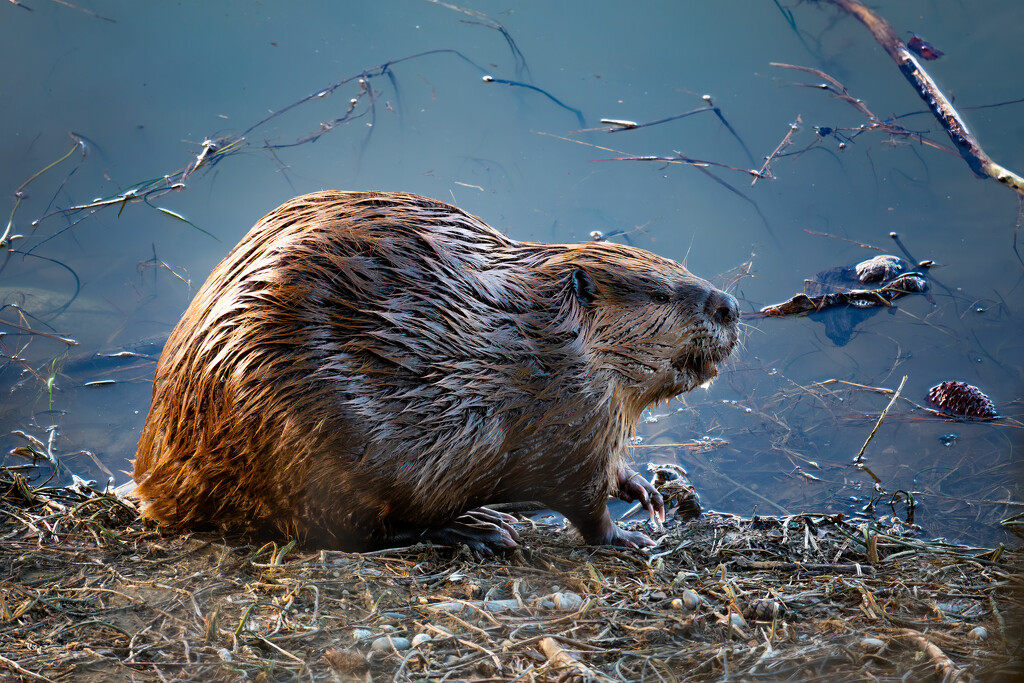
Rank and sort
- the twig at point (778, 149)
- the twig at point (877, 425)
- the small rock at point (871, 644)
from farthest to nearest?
1. the twig at point (778, 149)
2. the twig at point (877, 425)
3. the small rock at point (871, 644)

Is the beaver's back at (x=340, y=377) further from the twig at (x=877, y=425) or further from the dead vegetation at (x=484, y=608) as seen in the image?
the twig at (x=877, y=425)

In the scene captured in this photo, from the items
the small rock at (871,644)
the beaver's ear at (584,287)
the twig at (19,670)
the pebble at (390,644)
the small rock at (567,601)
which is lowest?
the small rock at (567,601)

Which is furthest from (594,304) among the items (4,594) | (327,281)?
(4,594)

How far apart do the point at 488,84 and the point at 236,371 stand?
117 inches

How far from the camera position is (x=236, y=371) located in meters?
2.54

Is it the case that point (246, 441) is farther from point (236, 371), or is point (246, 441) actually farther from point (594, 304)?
point (594, 304)

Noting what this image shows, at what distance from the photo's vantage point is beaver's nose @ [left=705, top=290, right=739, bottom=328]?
3080 mm

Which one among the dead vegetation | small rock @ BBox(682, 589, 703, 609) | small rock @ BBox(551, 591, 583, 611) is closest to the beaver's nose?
the dead vegetation

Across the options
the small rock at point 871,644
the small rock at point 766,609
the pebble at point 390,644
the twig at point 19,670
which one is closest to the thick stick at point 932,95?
the small rock at point 766,609

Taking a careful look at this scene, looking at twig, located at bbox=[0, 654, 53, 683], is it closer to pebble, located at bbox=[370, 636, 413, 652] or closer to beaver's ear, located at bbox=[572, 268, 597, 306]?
pebble, located at bbox=[370, 636, 413, 652]

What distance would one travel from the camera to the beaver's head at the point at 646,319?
2979mm

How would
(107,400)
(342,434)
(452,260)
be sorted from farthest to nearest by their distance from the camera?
(107,400) → (452,260) → (342,434)

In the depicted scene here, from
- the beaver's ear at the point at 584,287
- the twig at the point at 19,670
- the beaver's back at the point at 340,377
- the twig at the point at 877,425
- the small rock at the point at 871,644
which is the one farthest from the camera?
the twig at the point at 877,425

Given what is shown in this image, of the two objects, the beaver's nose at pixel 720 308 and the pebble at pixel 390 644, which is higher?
the beaver's nose at pixel 720 308
